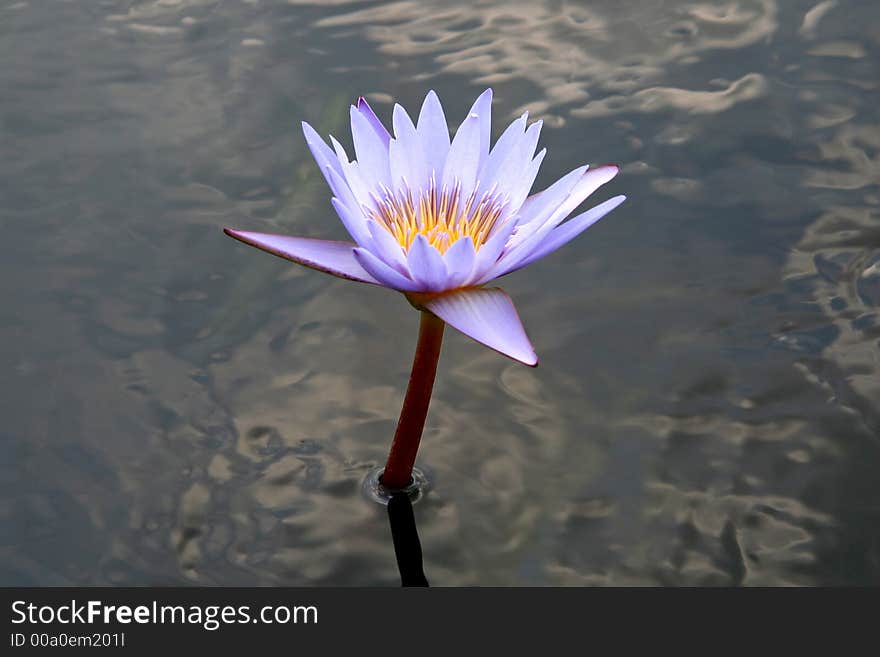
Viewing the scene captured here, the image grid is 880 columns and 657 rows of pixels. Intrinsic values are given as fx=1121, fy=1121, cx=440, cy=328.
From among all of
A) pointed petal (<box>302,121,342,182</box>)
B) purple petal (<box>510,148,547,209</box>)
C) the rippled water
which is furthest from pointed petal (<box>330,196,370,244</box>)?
the rippled water

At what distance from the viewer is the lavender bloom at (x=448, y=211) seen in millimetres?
1703

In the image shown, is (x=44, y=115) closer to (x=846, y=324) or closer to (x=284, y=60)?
(x=284, y=60)

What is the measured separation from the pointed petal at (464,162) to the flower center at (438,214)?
0.01 meters

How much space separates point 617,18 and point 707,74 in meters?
0.36

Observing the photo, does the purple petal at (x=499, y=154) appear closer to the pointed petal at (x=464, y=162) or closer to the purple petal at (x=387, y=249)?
the pointed petal at (x=464, y=162)

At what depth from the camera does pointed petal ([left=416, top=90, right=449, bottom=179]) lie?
192cm

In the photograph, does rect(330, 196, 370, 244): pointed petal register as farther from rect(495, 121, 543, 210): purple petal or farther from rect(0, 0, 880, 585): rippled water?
rect(0, 0, 880, 585): rippled water

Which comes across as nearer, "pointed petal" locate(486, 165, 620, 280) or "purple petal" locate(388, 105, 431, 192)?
"pointed petal" locate(486, 165, 620, 280)

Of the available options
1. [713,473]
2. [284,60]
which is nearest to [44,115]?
[284,60]

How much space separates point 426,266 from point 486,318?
132mm

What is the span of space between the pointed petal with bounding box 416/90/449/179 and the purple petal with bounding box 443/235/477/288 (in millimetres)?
276

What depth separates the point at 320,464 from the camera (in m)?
2.05

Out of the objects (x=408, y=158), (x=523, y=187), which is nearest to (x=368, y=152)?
(x=408, y=158)

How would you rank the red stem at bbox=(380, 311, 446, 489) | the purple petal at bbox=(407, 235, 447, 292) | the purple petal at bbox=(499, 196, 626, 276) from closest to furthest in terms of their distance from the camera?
the purple petal at bbox=(407, 235, 447, 292), the purple petal at bbox=(499, 196, 626, 276), the red stem at bbox=(380, 311, 446, 489)
